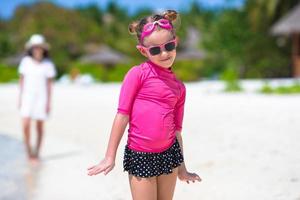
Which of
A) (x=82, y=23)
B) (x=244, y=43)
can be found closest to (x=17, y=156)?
(x=244, y=43)

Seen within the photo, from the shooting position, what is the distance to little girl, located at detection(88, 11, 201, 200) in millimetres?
3436

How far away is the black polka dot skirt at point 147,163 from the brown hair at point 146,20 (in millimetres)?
657

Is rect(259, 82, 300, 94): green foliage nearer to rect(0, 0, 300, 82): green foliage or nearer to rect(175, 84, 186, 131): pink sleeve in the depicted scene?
rect(0, 0, 300, 82): green foliage

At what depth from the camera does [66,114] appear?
640 inches

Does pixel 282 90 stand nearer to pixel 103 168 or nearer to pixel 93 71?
pixel 103 168

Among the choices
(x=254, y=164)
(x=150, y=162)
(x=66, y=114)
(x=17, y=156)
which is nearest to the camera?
(x=150, y=162)

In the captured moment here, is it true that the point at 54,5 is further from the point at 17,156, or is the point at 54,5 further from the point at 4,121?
the point at 17,156

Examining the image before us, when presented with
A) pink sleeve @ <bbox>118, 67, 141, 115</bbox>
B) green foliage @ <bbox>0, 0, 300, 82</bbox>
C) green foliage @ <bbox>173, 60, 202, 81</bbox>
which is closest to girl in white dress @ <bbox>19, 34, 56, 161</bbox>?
pink sleeve @ <bbox>118, 67, 141, 115</bbox>

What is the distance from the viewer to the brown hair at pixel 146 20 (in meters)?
3.54

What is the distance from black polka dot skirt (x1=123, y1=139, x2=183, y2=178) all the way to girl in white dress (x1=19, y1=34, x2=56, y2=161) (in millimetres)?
5037

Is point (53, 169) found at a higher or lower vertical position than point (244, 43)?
higher

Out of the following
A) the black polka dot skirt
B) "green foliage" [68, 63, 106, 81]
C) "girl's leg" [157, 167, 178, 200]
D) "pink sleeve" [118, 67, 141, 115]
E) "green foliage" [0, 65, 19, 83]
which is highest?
"pink sleeve" [118, 67, 141, 115]

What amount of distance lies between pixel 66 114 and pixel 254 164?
380 inches

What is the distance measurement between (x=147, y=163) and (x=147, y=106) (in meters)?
0.32
